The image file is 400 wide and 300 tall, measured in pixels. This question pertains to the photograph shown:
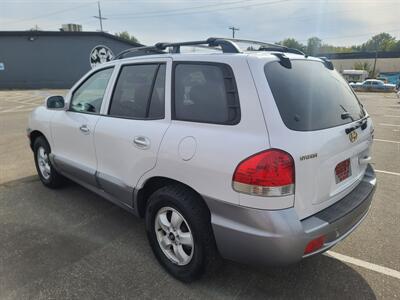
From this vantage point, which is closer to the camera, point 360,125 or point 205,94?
point 205,94

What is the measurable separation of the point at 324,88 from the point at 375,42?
141 metres

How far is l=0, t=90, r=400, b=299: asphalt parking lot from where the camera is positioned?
2.51 m

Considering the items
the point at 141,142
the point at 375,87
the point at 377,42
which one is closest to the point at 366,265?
the point at 141,142

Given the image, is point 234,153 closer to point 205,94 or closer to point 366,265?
point 205,94

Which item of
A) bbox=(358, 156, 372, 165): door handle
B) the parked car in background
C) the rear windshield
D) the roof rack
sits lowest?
the parked car in background

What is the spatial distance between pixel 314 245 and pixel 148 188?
1.43 metres

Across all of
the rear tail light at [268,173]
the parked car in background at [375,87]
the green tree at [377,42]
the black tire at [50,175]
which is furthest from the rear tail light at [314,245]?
the green tree at [377,42]

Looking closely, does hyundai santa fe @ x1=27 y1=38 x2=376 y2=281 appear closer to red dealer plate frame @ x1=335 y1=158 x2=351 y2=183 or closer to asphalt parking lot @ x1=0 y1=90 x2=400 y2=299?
red dealer plate frame @ x1=335 y1=158 x2=351 y2=183

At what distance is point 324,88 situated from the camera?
2.60m

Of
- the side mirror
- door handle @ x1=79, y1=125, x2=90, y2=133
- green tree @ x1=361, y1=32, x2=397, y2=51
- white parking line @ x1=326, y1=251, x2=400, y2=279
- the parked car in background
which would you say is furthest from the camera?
green tree @ x1=361, y1=32, x2=397, y2=51

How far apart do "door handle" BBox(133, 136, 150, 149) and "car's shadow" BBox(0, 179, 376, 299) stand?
Result: 1050 mm

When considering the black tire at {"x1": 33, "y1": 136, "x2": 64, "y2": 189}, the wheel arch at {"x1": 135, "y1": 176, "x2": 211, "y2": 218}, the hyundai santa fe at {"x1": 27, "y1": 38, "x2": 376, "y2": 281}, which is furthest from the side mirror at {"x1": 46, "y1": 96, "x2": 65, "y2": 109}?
the wheel arch at {"x1": 135, "y1": 176, "x2": 211, "y2": 218}

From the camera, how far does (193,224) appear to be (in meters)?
2.35

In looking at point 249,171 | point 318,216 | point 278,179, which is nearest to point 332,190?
point 318,216
